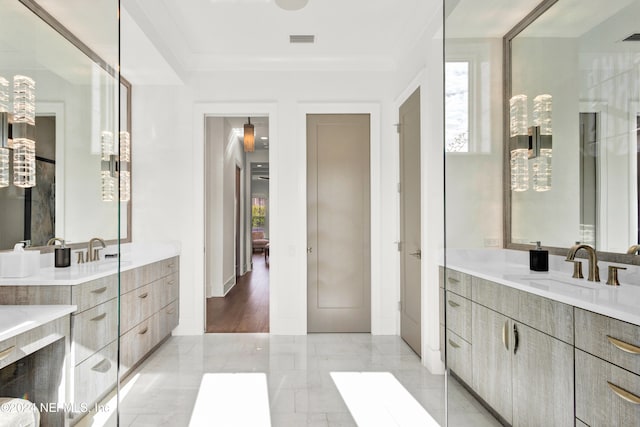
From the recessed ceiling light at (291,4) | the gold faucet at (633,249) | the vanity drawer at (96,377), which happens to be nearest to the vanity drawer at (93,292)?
the vanity drawer at (96,377)

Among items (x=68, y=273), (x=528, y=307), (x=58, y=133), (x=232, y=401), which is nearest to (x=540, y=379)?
(x=528, y=307)

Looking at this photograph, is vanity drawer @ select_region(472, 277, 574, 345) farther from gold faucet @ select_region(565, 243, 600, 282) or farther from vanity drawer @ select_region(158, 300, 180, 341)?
vanity drawer @ select_region(158, 300, 180, 341)

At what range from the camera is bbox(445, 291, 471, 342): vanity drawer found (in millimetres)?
1726

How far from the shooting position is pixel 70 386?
1.33 metres

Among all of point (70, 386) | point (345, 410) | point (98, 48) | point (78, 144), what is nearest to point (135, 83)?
point (78, 144)

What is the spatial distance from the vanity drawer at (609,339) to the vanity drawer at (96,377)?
5.16ft

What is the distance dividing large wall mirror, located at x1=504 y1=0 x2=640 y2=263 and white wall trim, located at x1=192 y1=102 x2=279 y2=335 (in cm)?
237

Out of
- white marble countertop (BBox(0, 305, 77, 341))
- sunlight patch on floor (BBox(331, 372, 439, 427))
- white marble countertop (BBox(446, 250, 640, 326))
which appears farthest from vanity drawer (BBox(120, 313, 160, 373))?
white marble countertop (BBox(446, 250, 640, 326))

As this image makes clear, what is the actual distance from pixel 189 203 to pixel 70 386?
2.44 metres

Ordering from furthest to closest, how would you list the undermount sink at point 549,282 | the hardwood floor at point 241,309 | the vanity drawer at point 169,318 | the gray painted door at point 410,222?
1. the hardwood floor at point 241,309
2. the vanity drawer at point 169,318
3. the gray painted door at point 410,222
4. the undermount sink at point 549,282

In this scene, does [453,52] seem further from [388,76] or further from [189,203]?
[189,203]

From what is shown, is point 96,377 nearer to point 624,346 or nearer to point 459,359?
point 459,359

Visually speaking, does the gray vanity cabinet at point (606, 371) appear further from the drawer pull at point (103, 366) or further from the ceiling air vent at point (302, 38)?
the ceiling air vent at point (302, 38)

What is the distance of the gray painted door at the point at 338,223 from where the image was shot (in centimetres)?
371
